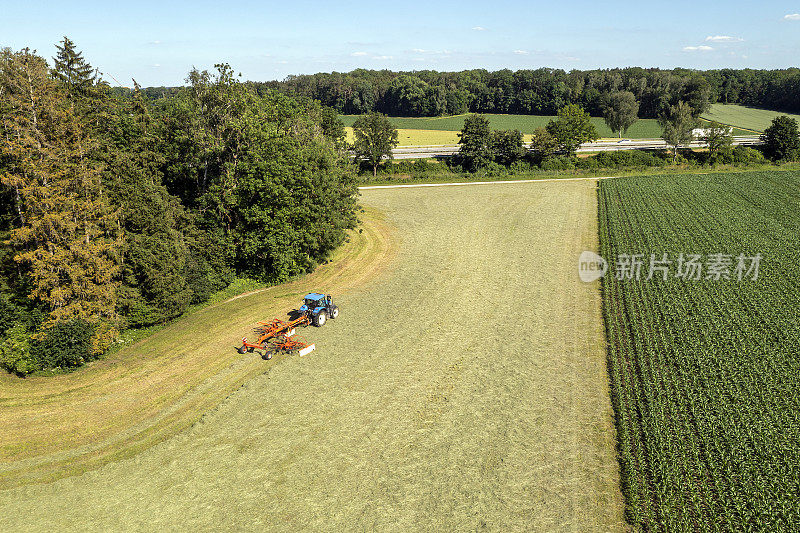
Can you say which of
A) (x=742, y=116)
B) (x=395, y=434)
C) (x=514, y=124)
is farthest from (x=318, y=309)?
(x=742, y=116)

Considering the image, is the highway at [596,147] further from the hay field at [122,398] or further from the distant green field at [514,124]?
the hay field at [122,398]

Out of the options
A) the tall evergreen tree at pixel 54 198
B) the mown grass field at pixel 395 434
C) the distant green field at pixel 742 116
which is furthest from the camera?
the distant green field at pixel 742 116

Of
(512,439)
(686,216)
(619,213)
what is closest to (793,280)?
(686,216)

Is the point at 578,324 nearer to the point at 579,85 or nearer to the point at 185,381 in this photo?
the point at 185,381

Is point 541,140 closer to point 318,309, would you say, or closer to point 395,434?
point 318,309

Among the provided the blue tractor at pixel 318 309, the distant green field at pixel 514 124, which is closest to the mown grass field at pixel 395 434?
the blue tractor at pixel 318 309

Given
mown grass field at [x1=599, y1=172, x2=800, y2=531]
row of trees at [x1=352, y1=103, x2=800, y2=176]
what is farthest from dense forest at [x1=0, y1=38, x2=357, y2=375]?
row of trees at [x1=352, y1=103, x2=800, y2=176]

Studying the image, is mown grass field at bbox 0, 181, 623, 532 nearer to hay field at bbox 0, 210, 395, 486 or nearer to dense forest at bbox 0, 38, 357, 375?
hay field at bbox 0, 210, 395, 486
